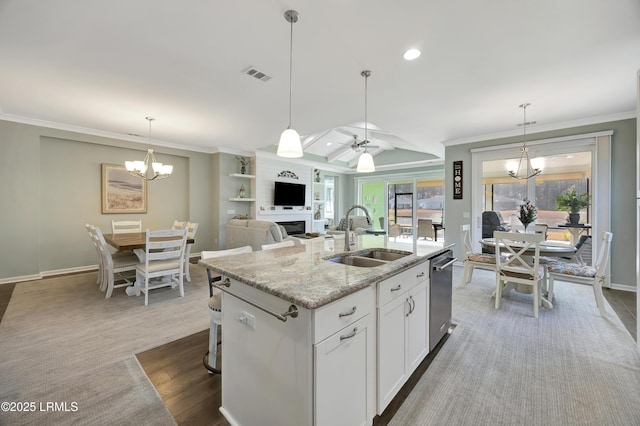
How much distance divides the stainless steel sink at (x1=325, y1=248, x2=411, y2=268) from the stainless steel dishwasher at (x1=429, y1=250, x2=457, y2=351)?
300 mm

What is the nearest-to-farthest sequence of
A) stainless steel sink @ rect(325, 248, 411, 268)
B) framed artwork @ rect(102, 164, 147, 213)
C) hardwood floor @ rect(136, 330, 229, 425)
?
hardwood floor @ rect(136, 330, 229, 425) < stainless steel sink @ rect(325, 248, 411, 268) < framed artwork @ rect(102, 164, 147, 213)

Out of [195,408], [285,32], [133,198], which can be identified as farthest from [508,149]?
[133,198]

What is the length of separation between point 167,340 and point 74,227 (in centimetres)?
410

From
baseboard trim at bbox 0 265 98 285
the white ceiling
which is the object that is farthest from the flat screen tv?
baseboard trim at bbox 0 265 98 285

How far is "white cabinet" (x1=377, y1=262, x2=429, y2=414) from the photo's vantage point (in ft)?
4.91

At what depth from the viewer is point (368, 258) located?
2.11 m

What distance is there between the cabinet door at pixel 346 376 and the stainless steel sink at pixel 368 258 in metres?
0.66

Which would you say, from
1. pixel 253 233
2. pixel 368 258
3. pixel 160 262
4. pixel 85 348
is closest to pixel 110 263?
pixel 160 262

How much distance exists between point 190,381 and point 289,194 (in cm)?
586

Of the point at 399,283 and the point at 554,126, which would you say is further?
the point at 554,126

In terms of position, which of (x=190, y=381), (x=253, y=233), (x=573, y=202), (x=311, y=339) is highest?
(x=573, y=202)

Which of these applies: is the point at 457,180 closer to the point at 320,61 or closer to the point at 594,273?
the point at 594,273

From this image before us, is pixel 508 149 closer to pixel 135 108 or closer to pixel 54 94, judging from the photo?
pixel 135 108

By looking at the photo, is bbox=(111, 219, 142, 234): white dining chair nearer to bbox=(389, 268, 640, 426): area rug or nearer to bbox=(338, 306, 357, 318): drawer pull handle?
bbox=(338, 306, 357, 318): drawer pull handle
